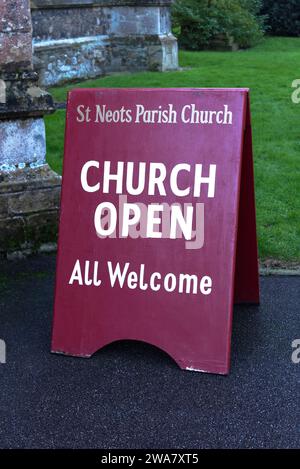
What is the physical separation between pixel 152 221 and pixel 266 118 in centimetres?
615

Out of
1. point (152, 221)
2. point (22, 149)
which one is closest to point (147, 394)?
point (152, 221)

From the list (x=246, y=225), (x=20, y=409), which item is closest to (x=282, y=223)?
(x=246, y=225)

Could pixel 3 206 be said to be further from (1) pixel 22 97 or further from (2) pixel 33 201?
(1) pixel 22 97

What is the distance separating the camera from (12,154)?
5594 millimetres

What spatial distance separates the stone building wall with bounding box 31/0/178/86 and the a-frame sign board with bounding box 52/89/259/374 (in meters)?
9.42

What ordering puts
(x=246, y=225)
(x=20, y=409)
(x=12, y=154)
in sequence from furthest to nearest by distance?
(x=12, y=154) → (x=246, y=225) → (x=20, y=409)

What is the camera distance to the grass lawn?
6.14m

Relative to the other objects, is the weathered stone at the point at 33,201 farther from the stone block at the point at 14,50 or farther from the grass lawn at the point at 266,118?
the grass lawn at the point at 266,118

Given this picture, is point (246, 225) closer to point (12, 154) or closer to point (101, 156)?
point (101, 156)

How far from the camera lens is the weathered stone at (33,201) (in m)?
5.61

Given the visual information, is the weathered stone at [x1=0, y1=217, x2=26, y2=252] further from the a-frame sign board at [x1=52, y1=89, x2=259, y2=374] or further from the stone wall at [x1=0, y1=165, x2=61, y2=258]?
the a-frame sign board at [x1=52, y1=89, x2=259, y2=374]

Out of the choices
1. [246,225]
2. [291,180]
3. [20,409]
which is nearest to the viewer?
[20,409]

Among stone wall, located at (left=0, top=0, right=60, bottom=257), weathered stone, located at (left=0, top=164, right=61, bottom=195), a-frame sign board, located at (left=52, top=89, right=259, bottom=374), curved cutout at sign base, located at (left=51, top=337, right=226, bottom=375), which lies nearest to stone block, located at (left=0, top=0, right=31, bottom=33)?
stone wall, located at (left=0, top=0, right=60, bottom=257)
